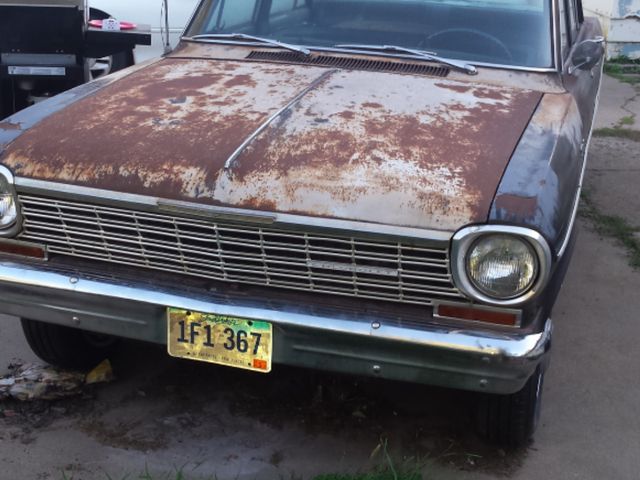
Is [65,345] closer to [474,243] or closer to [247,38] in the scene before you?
[247,38]

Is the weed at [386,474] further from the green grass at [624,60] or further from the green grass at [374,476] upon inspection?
the green grass at [624,60]

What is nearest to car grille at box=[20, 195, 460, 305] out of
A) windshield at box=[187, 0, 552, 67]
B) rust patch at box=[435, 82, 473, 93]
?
rust patch at box=[435, 82, 473, 93]

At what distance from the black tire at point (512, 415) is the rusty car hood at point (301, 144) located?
78 cm

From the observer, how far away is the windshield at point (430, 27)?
3906mm

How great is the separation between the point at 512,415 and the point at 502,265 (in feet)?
2.44

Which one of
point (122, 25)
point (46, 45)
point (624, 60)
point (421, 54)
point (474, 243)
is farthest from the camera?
point (624, 60)

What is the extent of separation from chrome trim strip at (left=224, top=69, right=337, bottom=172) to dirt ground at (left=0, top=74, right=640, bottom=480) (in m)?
1.10

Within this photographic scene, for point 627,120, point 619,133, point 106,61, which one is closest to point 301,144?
point 106,61

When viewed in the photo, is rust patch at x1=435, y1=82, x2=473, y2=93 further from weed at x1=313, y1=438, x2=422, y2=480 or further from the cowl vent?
weed at x1=313, y1=438, x2=422, y2=480

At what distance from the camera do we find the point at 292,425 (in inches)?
136

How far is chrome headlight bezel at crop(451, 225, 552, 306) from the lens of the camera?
104 inches

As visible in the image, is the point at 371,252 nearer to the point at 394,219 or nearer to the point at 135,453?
the point at 394,219

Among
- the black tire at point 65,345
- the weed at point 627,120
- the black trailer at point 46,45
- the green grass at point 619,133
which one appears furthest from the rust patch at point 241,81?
the weed at point 627,120

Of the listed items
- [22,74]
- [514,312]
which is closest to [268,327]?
[514,312]
